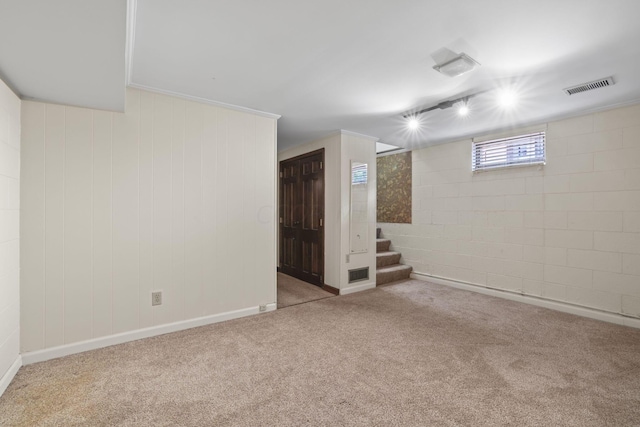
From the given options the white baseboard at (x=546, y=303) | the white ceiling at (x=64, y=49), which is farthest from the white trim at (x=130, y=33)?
the white baseboard at (x=546, y=303)

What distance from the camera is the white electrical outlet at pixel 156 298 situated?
9.02 ft

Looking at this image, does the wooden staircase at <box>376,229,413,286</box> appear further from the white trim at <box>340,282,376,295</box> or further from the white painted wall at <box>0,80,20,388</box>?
the white painted wall at <box>0,80,20,388</box>

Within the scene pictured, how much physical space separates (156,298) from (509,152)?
15.4ft

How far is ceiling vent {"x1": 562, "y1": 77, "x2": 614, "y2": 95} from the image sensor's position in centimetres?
255

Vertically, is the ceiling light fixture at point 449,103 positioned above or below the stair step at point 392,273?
above

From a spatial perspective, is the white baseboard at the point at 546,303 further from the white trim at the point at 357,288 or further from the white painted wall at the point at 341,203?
the white painted wall at the point at 341,203

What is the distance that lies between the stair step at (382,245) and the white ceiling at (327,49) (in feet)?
9.54

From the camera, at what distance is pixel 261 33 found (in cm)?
189

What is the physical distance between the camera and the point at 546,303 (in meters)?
3.68

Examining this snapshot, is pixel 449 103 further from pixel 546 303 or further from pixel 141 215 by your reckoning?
pixel 141 215

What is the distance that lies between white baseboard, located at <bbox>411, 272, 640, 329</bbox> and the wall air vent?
122cm

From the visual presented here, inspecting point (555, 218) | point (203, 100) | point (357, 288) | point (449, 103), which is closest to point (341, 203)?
point (357, 288)

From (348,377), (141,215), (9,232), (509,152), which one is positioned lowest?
(348,377)

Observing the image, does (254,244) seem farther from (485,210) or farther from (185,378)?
(485,210)
